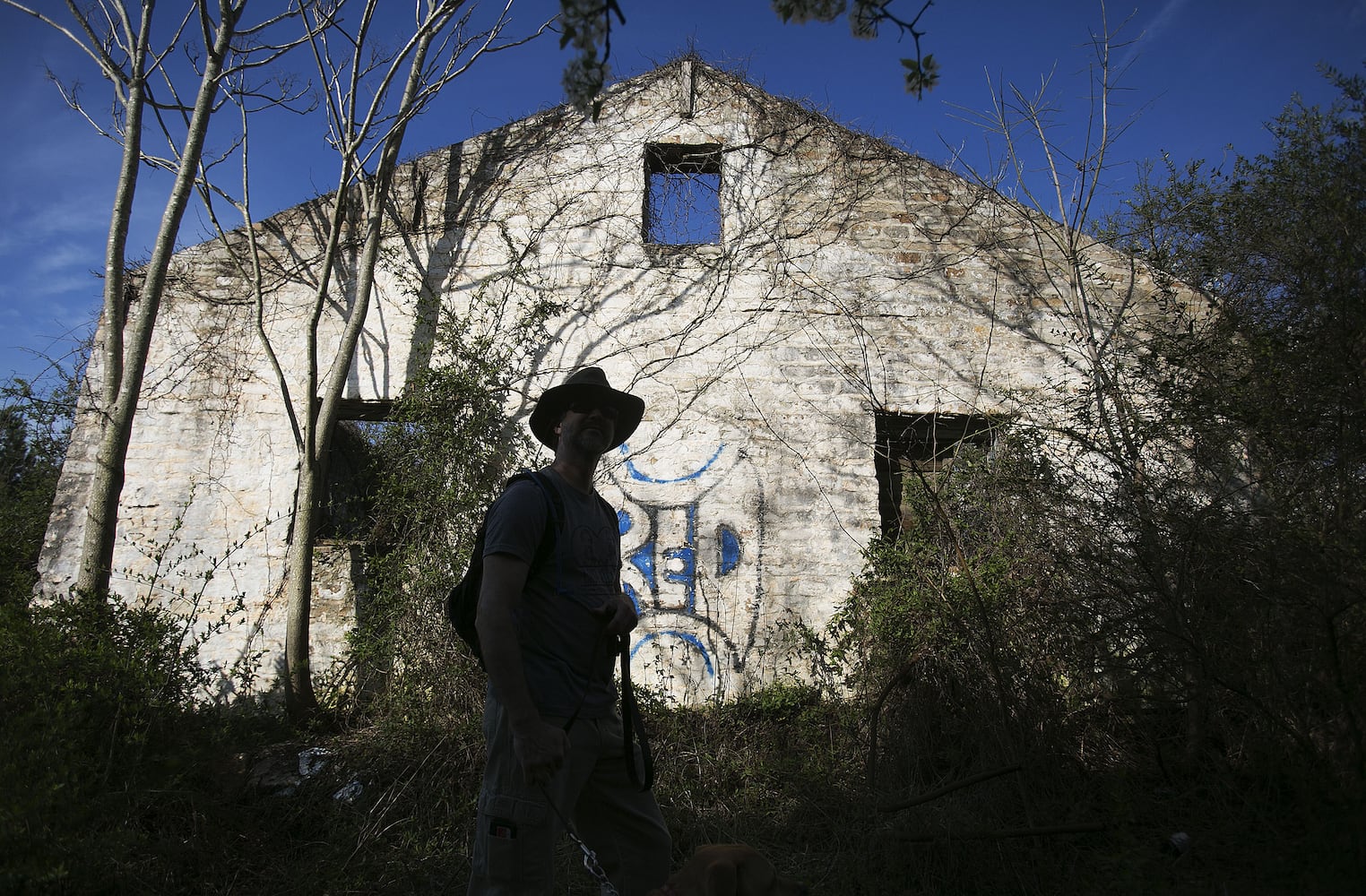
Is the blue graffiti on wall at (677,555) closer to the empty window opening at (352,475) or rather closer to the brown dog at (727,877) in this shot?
the empty window opening at (352,475)

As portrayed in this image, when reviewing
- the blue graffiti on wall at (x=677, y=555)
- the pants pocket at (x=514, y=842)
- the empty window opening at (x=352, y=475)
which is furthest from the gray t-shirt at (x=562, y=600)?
the empty window opening at (x=352, y=475)

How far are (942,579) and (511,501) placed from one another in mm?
3232

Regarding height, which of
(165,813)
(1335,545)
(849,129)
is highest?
(849,129)

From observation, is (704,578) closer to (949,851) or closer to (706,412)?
(706,412)

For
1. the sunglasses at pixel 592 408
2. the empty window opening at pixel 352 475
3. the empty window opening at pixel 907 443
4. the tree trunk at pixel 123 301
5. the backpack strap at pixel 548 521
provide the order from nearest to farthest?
the backpack strap at pixel 548 521 → the sunglasses at pixel 592 408 → the tree trunk at pixel 123 301 → the empty window opening at pixel 352 475 → the empty window opening at pixel 907 443

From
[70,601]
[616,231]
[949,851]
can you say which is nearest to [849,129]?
[616,231]

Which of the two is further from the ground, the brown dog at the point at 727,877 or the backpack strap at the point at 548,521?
the backpack strap at the point at 548,521

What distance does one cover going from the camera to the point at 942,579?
4.71 meters

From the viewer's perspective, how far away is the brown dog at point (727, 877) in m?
2.19

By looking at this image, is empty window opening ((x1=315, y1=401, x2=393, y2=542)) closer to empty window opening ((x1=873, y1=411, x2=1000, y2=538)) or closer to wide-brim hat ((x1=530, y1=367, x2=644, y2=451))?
wide-brim hat ((x1=530, y1=367, x2=644, y2=451))

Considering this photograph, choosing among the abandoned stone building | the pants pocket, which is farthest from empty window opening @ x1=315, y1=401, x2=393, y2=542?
the pants pocket

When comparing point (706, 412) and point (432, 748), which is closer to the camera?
point (432, 748)

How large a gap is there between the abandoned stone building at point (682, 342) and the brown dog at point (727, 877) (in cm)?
315

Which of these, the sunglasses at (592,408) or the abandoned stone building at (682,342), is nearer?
the sunglasses at (592,408)
